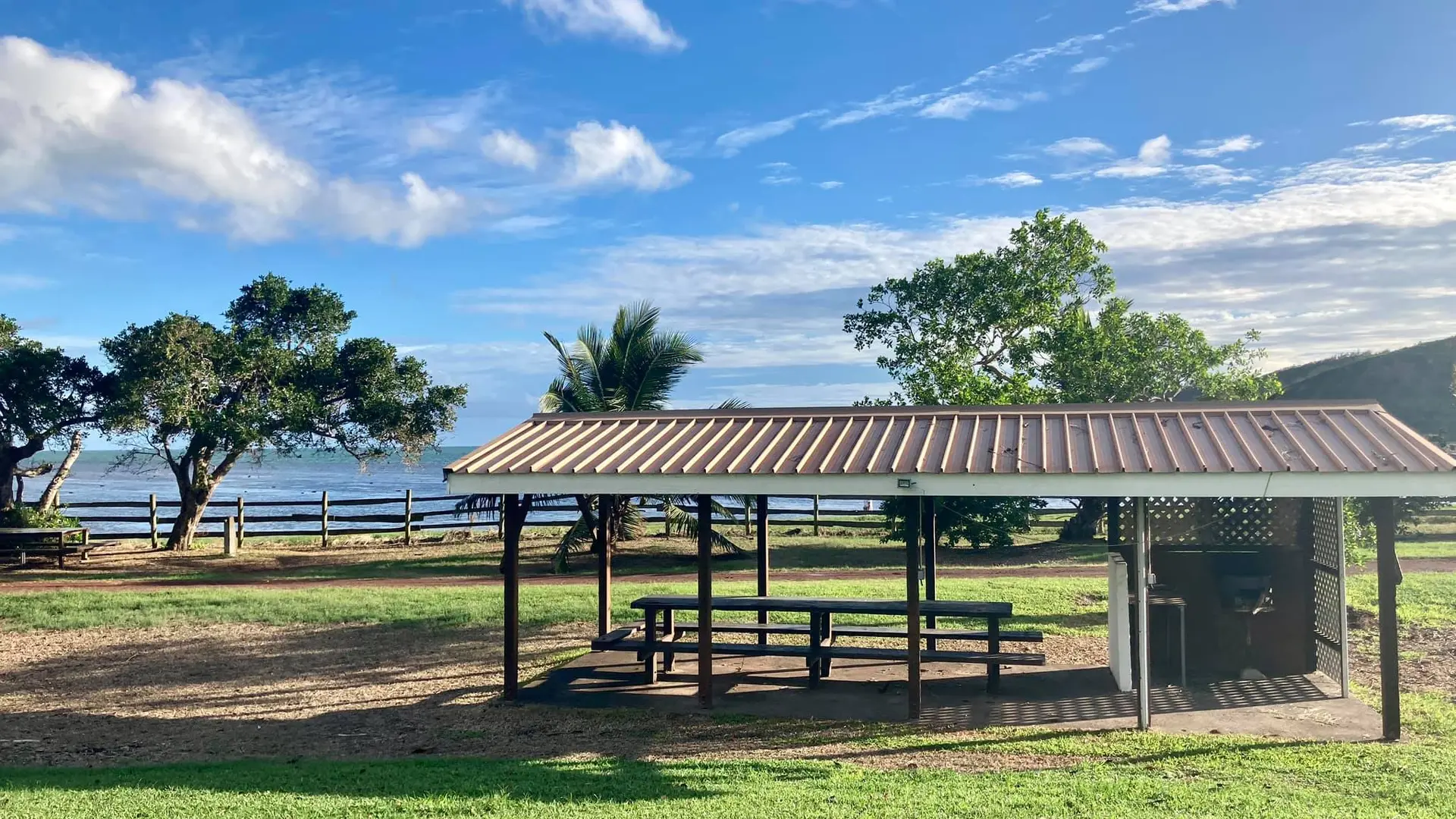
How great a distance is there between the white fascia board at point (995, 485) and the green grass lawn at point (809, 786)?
5.45ft

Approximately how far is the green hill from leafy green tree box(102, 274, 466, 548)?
4685 cm

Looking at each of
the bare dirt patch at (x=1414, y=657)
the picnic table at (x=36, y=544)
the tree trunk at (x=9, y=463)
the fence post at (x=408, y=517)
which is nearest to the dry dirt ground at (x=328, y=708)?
the bare dirt patch at (x=1414, y=657)

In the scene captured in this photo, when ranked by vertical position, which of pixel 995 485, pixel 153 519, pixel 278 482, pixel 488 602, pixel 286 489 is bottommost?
pixel 286 489

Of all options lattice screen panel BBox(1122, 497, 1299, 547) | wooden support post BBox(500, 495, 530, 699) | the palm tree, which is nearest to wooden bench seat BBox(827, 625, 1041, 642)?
lattice screen panel BBox(1122, 497, 1299, 547)

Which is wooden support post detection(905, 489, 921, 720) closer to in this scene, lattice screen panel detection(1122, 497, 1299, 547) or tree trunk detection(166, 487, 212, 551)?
lattice screen panel detection(1122, 497, 1299, 547)

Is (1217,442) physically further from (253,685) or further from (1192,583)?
(253,685)

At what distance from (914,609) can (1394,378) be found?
61435mm

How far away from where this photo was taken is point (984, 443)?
7.73 m

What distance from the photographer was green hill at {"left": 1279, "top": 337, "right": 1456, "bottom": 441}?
54594mm

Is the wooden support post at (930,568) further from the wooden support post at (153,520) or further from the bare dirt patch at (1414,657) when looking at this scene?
the wooden support post at (153,520)

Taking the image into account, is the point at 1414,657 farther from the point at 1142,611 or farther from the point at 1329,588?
the point at 1142,611

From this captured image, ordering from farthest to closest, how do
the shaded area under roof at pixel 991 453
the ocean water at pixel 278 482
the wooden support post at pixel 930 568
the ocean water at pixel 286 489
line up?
the ocean water at pixel 278 482 → the ocean water at pixel 286 489 → the wooden support post at pixel 930 568 → the shaded area under roof at pixel 991 453

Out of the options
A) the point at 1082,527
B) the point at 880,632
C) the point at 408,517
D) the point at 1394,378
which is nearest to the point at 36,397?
the point at 408,517

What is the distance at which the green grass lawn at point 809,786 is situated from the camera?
542cm
